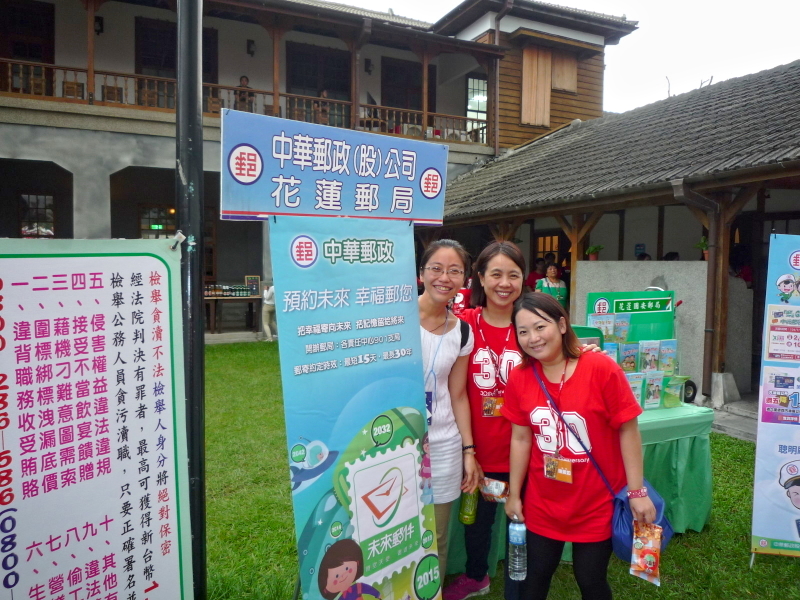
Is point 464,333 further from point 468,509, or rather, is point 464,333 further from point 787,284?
point 787,284

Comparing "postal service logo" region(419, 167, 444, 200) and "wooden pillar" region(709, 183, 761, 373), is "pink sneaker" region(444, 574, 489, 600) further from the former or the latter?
"wooden pillar" region(709, 183, 761, 373)

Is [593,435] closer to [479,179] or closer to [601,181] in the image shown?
[601,181]

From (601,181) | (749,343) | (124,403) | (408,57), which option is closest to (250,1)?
(408,57)

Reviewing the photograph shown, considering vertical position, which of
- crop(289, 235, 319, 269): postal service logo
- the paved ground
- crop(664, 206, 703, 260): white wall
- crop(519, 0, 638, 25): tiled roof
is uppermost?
crop(519, 0, 638, 25): tiled roof

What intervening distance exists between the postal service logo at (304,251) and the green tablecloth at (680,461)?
2.19 metres

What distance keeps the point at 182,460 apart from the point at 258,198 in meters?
0.86

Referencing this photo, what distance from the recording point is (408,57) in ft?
47.6

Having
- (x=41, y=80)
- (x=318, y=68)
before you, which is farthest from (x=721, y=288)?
(x=41, y=80)

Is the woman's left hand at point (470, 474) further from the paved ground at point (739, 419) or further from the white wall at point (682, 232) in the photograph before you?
the white wall at point (682, 232)

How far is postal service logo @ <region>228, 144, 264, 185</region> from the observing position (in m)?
1.66

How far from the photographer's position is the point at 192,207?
1777 mm

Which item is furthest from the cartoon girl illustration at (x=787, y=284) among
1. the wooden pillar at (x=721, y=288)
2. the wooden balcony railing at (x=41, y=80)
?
the wooden balcony railing at (x=41, y=80)

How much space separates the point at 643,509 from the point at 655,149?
7.18 m

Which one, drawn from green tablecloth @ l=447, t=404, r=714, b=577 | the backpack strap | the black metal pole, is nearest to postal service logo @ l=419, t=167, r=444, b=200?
the backpack strap
